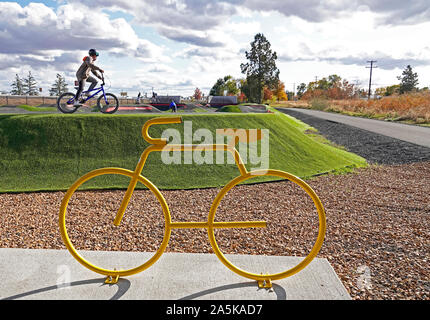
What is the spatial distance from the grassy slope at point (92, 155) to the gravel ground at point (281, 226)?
2.29 feet

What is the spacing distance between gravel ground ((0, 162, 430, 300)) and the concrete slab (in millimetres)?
574

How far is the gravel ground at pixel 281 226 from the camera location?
4.09 meters

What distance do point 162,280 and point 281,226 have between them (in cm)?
280

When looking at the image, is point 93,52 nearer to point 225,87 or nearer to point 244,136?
point 244,136

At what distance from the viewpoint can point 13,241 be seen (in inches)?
191

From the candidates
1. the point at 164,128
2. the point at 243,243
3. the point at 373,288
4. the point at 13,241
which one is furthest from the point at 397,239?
the point at 164,128

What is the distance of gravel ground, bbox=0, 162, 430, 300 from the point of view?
4094 millimetres

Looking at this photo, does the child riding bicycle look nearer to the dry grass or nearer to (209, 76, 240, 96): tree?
the dry grass
